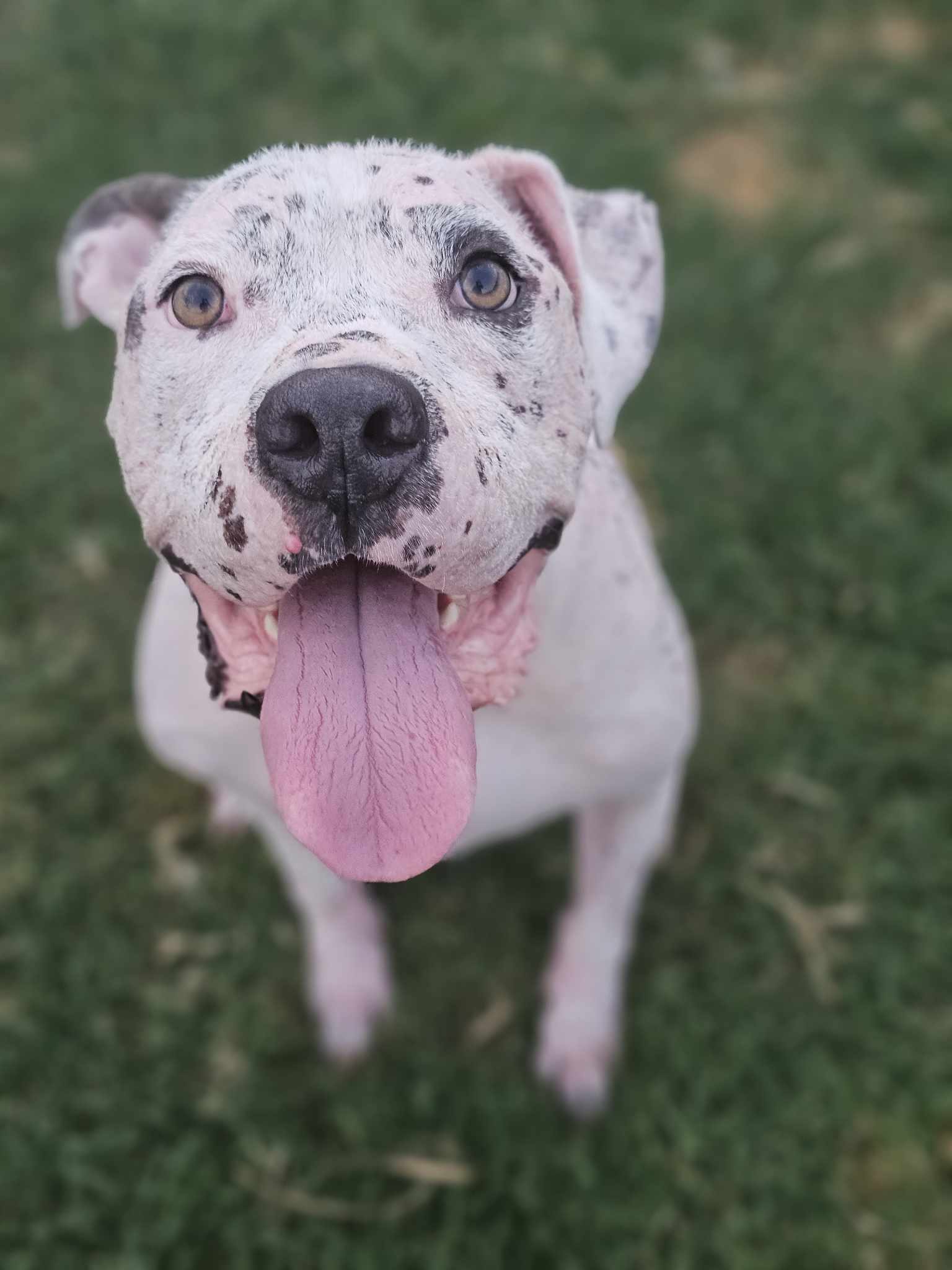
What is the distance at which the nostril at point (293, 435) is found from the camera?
5.18ft

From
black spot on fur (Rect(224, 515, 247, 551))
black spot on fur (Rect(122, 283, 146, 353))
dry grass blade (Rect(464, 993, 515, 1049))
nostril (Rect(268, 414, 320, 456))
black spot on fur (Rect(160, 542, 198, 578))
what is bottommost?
dry grass blade (Rect(464, 993, 515, 1049))

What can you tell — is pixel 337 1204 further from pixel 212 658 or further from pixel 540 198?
pixel 540 198

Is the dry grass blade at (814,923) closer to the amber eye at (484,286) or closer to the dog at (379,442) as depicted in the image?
the dog at (379,442)

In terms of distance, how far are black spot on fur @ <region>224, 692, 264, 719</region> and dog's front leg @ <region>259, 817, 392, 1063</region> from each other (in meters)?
1.31

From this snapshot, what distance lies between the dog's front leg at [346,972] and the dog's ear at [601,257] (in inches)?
66.8

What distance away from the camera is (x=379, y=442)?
159cm

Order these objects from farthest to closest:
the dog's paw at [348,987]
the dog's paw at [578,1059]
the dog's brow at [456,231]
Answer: the dog's paw at [348,987], the dog's paw at [578,1059], the dog's brow at [456,231]

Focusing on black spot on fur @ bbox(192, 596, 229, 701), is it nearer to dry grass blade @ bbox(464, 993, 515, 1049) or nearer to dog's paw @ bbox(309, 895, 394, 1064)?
dog's paw @ bbox(309, 895, 394, 1064)

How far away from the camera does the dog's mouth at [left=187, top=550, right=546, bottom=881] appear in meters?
1.88

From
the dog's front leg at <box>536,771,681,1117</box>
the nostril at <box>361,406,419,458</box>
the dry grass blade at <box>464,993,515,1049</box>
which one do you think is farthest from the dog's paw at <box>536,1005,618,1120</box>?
the nostril at <box>361,406,419,458</box>

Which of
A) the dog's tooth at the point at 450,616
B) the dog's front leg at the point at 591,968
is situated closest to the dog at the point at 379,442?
the dog's tooth at the point at 450,616

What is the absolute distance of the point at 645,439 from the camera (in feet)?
14.9

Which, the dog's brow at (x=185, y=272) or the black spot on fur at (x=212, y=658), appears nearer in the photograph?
the dog's brow at (x=185, y=272)

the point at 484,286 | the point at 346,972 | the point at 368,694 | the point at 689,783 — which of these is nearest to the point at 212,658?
the point at 368,694
